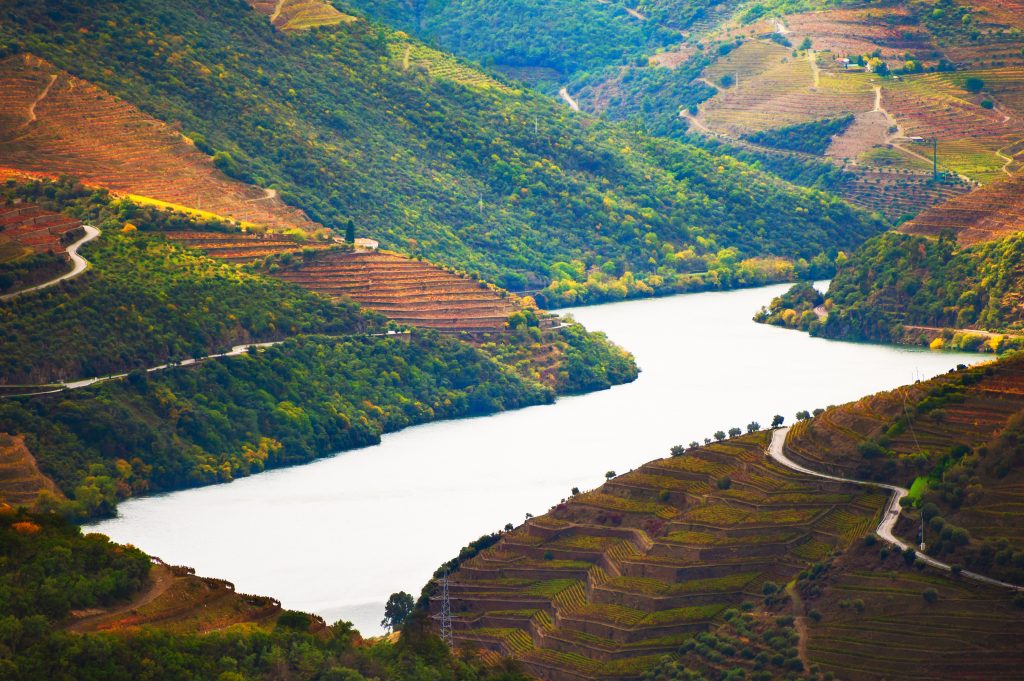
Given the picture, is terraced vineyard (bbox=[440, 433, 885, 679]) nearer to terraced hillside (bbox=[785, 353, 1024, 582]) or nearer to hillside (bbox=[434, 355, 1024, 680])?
hillside (bbox=[434, 355, 1024, 680])

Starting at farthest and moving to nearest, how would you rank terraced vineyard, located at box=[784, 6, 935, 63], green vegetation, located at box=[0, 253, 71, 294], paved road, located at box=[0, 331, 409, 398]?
terraced vineyard, located at box=[784, 6, 935, 63], green vegetation, located at box=[0, 253, 71, 294], paved road, located at box=[0, 331, 409, 398]

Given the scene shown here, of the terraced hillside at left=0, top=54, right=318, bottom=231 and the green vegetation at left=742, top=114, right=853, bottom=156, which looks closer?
the terraced hillside at left=0, top=54, right=318, bottom=231

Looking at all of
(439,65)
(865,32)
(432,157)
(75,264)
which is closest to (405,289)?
(75,264)

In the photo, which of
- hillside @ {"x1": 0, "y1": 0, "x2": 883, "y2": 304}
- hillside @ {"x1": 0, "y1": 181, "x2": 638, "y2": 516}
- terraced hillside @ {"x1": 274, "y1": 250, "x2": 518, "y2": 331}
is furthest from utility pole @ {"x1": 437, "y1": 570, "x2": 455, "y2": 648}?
hillside @ {"x1": 0, "y1": 0, "x2": 883, "y2": 304}

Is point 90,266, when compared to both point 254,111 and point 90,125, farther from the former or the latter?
point 254,111

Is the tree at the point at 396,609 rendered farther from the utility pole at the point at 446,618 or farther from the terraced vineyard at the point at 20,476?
the terraced vineyard at the point at 20,476

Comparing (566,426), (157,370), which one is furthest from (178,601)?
(566,426)
